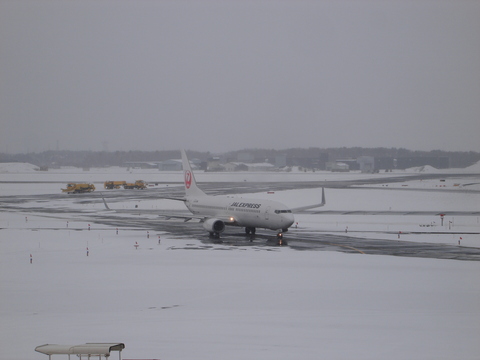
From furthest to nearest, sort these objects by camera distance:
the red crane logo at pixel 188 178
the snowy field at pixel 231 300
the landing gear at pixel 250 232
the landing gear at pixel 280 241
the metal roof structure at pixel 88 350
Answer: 1. the red crane logo at pixel 188 178
2. the landing gear at pixel 250 232
3. the landing gear at pixel 280 241
4. the snowy field at pixel 231 300
5. the metal roof structure at pixel 88 350

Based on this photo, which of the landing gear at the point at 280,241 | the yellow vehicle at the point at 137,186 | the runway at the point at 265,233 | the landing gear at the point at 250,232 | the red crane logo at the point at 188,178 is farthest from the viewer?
the yellow vehicle at the point at 137,186

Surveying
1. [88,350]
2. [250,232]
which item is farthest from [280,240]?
[88,350]

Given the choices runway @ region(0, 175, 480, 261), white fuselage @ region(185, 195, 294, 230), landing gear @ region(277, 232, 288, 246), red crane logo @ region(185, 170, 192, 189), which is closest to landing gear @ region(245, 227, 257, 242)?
runway @ region(0, 175, 480, 261)

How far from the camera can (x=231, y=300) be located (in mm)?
27125

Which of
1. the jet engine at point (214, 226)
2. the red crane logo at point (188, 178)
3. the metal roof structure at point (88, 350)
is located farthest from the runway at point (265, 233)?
the metal roof structure at point (88, 350)

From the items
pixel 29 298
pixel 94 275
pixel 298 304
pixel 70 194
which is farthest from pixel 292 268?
pixel 70 194

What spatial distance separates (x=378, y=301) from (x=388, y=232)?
30.0 meters

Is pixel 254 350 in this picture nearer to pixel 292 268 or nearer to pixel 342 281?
pixel 342 281

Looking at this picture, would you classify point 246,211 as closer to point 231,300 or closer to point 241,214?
point 241,214

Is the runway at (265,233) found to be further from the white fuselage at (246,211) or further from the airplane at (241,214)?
the white fuselage at (246,211)

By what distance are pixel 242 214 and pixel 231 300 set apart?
25.9 meters

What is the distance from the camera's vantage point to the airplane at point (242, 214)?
50.3 metres

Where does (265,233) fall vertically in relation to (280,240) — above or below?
below

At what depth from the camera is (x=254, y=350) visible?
63.4 feet
